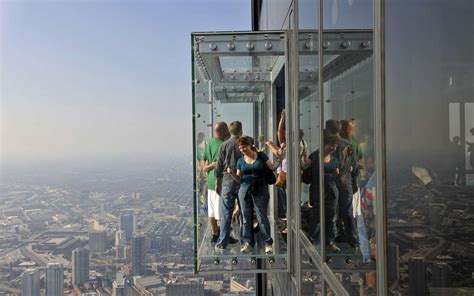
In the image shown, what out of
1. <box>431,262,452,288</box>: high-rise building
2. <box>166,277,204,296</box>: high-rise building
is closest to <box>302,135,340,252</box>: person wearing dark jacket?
<box>431,262,452,288</box>: high-rise building

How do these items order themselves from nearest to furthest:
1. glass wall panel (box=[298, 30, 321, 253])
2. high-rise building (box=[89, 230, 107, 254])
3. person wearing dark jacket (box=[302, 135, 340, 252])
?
person wearing dark jacket (box=[302, 135, 340, 252]), glass wall panel (box=[298, 30, 321, 253]), high-rise building (box=[89, 230, 107, 254])

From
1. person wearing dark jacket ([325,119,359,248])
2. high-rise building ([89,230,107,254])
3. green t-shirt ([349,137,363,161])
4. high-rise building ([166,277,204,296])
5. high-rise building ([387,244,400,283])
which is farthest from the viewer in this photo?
high-rise building ([89,230,107,254])

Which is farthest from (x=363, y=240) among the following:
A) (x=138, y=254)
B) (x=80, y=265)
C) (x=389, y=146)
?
(x=80, y=265)

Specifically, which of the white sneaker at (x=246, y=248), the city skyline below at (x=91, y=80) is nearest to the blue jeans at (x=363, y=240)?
the white sneaker at (x=246, y=248)

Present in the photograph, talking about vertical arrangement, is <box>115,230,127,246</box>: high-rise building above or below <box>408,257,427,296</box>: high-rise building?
below

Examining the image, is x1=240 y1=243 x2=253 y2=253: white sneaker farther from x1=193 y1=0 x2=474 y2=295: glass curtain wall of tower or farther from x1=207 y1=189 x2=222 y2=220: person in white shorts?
x1=193 y1=0 x2=474 y2=295: glass curtain wall of tower
